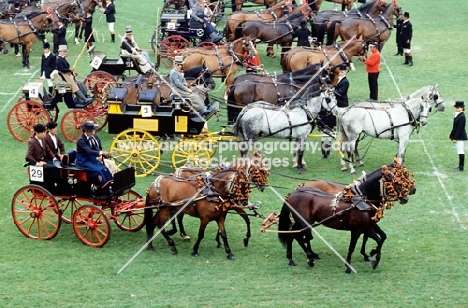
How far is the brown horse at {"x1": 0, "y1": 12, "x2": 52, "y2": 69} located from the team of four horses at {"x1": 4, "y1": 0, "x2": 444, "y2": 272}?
36mm

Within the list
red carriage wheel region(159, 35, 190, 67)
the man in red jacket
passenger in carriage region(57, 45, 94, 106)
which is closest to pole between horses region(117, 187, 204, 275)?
passenger in carriage region(57, 45, 94, 106)

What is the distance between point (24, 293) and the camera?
12.3m

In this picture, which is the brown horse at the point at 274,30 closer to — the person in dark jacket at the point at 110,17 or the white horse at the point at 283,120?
the person in dark jacket at the point at 110,17

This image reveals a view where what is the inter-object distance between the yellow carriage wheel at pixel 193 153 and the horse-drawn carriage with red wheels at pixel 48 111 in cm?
226

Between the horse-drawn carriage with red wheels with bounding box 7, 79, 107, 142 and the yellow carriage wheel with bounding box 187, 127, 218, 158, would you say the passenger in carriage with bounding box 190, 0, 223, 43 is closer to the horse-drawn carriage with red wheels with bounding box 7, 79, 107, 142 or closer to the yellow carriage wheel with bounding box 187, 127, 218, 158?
the horse-drawn carriage with red wheels with bounding box 7, 79, 107, 142

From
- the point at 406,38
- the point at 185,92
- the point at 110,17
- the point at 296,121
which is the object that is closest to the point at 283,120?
the point at 296,121

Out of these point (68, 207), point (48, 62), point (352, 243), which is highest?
point (48, 62)

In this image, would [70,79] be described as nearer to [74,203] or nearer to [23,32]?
[74,203]

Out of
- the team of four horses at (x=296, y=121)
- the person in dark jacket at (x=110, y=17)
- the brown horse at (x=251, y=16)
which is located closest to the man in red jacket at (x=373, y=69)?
the team of four horses at (x=296, y=121)

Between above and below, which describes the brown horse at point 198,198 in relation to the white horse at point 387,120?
below

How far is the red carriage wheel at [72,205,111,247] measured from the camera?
13586mm

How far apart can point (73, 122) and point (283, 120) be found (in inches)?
177

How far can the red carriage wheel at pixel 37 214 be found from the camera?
1378 cm

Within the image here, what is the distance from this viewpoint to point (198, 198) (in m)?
13.3
